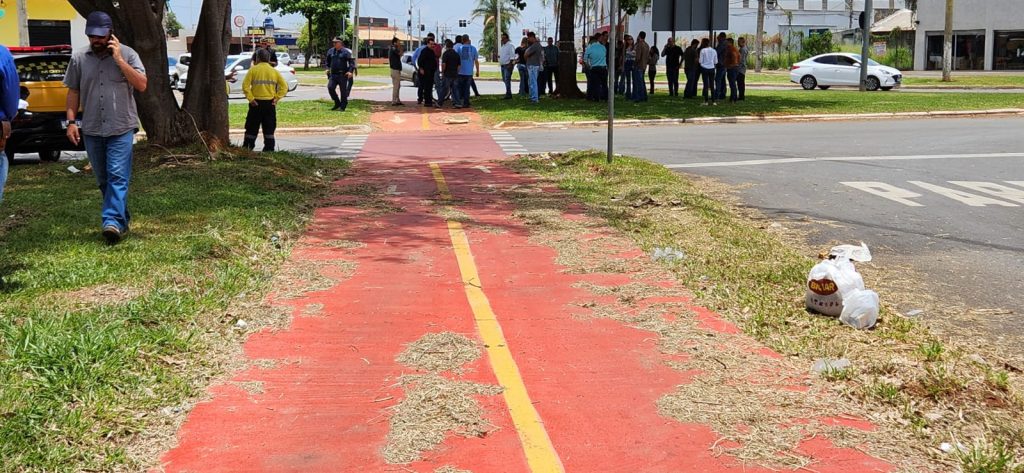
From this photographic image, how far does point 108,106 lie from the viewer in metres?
8.20

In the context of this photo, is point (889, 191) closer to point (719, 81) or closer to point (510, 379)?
point (510, 379)

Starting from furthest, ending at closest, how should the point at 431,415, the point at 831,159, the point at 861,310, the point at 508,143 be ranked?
1. the point at 508,143
2. the point at 831,159
3. the point at 861,310
4. the point at 431,415

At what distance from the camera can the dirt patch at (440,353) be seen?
17.9 ft

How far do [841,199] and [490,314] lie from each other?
243 inches

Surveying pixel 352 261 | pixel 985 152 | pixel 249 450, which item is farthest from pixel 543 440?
pixel 985 152

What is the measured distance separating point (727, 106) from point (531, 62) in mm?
5375

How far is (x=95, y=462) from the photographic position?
4137mm

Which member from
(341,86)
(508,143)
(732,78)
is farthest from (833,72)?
(508,143)

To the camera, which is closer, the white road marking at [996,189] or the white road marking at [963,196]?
the white road marking at [963,196]

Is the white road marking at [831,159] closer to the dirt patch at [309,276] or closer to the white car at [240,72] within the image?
the dirt patch at [309,276]

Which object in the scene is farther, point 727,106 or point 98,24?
point 727,106

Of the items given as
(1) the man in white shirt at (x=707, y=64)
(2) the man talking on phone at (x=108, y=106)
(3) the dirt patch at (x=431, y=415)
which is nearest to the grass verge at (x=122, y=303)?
(2) the man talking on phone at (x=108, y=106)

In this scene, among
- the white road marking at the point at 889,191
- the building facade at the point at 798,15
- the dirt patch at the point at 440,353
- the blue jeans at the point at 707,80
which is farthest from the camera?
the building facade at the point at 798,15

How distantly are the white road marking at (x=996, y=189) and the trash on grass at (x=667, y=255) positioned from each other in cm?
495
